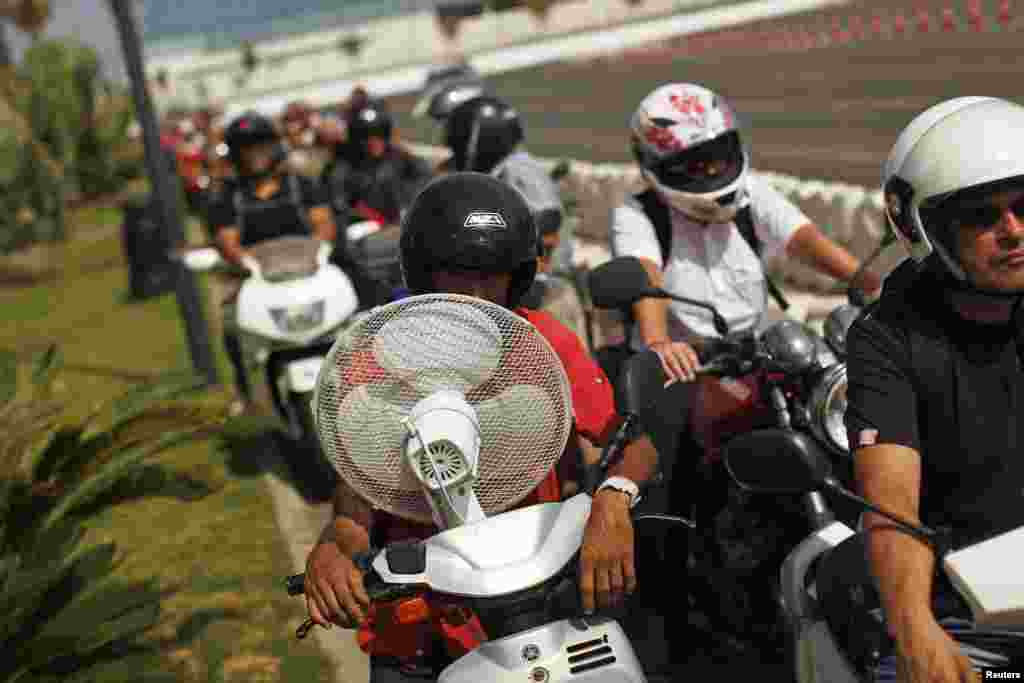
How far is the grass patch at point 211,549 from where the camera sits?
17.8 feet

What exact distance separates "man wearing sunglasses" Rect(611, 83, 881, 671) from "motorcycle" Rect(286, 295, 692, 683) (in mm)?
1649

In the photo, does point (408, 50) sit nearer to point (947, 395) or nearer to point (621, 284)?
point (621, 284)

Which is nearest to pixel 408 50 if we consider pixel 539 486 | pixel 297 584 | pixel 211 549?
pixel 211 549

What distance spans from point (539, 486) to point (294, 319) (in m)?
4.29

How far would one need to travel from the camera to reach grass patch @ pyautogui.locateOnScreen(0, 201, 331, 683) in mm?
5434

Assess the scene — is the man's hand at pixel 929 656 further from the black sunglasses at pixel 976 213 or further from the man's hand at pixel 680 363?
the man's hand at pixel 680 363

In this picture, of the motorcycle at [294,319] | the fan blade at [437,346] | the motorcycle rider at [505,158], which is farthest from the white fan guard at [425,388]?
the motorcycle at [294,319]

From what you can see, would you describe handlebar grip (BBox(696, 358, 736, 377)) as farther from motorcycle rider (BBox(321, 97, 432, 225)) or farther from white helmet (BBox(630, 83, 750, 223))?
motorcycle rider (BBox(321, 97, 432, 225))

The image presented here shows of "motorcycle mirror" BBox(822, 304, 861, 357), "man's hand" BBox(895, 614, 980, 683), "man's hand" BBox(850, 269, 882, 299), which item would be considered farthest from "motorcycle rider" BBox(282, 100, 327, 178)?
"man's hand" BBox(895, 614, 980, 683)

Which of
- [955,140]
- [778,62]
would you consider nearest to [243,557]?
[955,140]

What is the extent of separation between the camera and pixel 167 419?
7348 millimetres

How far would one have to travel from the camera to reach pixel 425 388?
8.98 feet

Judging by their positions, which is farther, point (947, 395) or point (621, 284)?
point (621, 284)

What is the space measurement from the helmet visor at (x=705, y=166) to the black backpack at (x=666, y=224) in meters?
0.20
